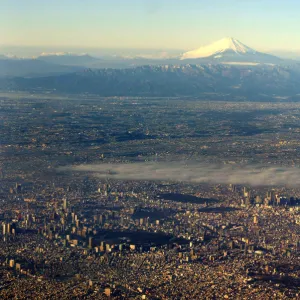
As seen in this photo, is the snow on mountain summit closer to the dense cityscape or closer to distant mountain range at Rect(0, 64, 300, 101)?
distant mountain range at Rect(0, 64, 300, 101)

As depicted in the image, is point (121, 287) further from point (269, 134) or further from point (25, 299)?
point (269, 134)

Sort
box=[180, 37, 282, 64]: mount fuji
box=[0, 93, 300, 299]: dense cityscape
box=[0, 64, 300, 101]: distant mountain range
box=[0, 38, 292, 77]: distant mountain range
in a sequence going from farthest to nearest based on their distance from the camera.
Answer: box=[180, 37, 282, 64]: mount fuji, box=[0, 38, 292, 77]: distant mountain range, box=[0, 64, 300, 101]: distant mountain range, box=[0, 93, 300, 299]: dense cityscape

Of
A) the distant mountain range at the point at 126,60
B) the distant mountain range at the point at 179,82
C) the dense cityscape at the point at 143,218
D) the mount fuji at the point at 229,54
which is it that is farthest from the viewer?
the mount fuji at the point at 229,54

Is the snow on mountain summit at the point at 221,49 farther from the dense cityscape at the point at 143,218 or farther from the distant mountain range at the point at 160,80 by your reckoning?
the dense cityscape at the point at 143,218

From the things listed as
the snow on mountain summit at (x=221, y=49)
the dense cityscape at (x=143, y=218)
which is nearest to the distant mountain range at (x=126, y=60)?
the snow on mountain summit at (x=221, y=49)

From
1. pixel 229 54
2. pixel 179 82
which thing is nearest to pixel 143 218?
pixel 179 82

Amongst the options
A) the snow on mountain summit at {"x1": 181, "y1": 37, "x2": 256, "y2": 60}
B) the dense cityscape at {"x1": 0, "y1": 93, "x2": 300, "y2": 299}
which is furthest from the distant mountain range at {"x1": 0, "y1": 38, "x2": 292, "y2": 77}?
the dense cityscape at {"x1": 0, "y1": 93, "x2": 300, "y2": 299}

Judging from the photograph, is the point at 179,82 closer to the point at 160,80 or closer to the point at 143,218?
the point at 160,80

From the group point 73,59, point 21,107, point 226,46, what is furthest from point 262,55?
point 21,107

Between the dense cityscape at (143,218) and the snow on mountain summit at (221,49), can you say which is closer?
the dense cityscape at (143,218)
